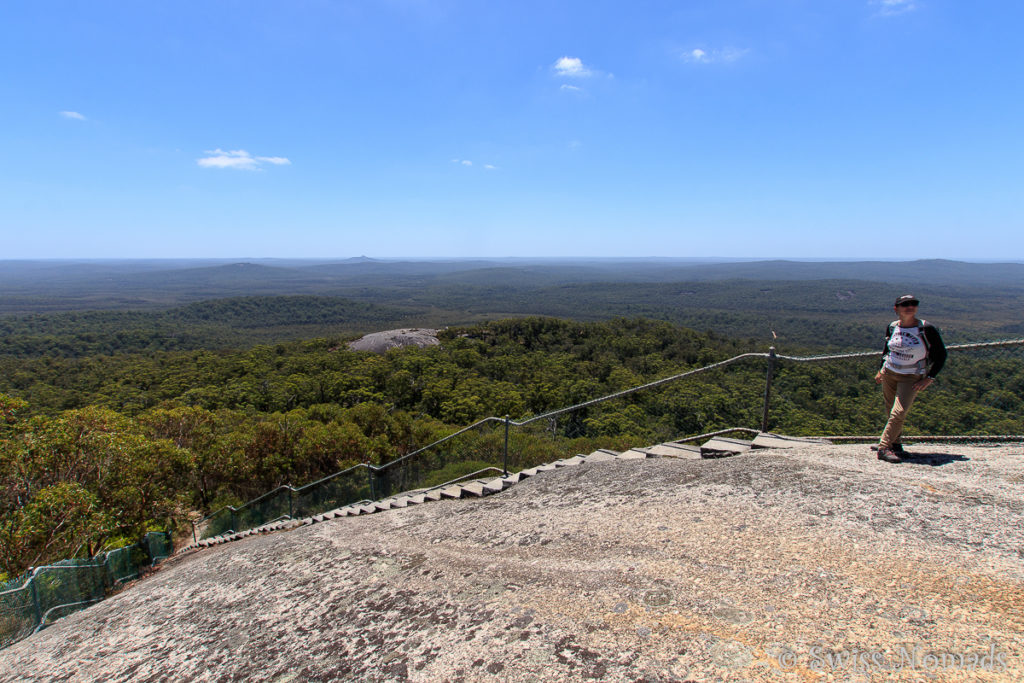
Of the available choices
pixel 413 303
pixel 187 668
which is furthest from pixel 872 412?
Result: pixel 413 303

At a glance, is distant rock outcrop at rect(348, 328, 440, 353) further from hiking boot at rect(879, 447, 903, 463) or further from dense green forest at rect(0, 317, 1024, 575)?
hiking boot at rect(879, 447, 903, 463)

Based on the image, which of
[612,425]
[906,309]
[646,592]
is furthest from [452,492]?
[612,425]

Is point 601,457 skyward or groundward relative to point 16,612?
skyward

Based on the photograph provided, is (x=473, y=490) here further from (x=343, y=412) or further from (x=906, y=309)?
(x=343, y=412)

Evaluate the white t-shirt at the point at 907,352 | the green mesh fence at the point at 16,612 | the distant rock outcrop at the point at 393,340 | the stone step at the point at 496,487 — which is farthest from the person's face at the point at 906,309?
the distant rock outcrop at the point at 393,340

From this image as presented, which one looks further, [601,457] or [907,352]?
[601,457]

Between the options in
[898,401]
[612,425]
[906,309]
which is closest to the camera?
[906,309]

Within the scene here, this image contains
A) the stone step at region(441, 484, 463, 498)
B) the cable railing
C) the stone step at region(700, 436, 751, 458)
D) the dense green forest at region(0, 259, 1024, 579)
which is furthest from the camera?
the dense green forest at region(0, 259, 1024, 579)

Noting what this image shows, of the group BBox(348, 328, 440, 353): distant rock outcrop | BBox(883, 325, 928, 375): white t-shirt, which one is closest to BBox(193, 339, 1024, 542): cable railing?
BBox(883, 325, 928, 375): white t-shirt
